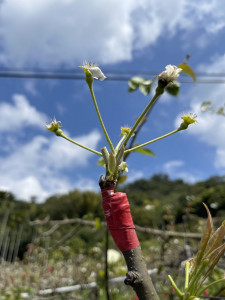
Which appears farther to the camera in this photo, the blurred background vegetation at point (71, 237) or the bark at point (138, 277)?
the blurred background vegetation at point (71, 237)

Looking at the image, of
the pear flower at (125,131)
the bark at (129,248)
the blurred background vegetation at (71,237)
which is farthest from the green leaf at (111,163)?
the blurred background vegetation at (71,237)

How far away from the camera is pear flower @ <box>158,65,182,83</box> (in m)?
0.39

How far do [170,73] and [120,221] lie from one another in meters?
0.21

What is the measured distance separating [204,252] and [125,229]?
0.11 m

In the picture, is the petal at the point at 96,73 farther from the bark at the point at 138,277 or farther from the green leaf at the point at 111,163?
the bark at the point at 138,277

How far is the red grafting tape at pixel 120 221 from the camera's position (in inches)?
14.2

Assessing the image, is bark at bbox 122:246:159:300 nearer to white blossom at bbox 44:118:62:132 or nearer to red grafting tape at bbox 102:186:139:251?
red grafting tape at bbox 102:186:139:251

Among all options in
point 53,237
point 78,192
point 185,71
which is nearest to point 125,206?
point 185,71

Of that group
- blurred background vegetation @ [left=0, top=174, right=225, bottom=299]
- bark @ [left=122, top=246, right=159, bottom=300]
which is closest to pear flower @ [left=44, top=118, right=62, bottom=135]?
bark @ [left=122, top=246, right=159, bottom=300]

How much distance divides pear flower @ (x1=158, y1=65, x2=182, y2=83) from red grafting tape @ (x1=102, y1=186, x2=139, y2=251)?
0.17 meters

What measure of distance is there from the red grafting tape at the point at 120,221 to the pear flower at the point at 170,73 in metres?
0.17

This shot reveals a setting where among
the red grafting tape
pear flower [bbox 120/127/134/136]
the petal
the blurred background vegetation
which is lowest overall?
the red grafting tape

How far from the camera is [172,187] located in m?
26.3

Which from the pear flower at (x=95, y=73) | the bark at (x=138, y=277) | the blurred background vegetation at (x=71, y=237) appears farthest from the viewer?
the blurred background vegetation at (x=71, y=237)
